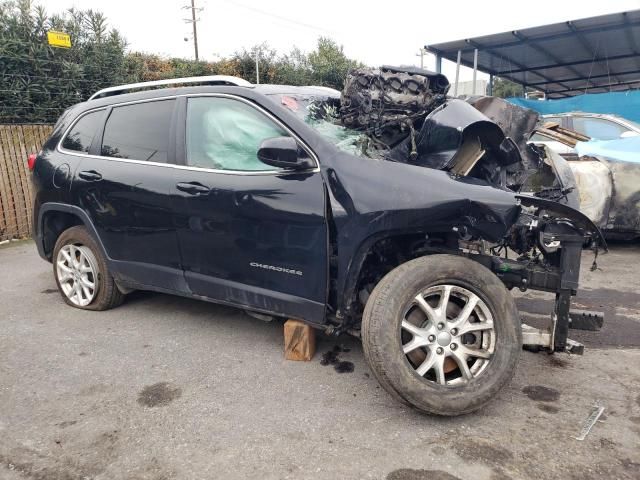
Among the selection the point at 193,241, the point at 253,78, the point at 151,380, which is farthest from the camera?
the point at 253,78

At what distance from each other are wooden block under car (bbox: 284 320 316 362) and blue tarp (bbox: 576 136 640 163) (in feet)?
15.9

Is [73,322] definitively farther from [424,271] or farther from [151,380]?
[424,271]

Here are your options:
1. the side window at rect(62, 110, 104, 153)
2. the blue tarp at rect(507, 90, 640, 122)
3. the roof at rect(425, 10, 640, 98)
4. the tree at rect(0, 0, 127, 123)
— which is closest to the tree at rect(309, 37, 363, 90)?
the roof at rect(425, 10, 640, 98)

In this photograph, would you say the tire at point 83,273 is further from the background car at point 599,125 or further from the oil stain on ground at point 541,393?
the background car at point 599,125

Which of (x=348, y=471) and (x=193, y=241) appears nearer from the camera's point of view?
(x=348, y=471)

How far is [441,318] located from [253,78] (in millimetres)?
16686

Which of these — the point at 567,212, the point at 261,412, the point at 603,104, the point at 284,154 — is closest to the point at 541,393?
the point at 567,212

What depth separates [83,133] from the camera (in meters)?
4.45

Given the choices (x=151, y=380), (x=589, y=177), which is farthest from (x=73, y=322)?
(x=589, y=177)

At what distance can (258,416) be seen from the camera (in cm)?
287

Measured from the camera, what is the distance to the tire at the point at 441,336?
2707 millimetres

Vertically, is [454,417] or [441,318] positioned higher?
[441,318]

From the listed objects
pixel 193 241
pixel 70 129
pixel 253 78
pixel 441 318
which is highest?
pixel 253 78

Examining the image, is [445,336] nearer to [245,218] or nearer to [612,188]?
[245,218]
